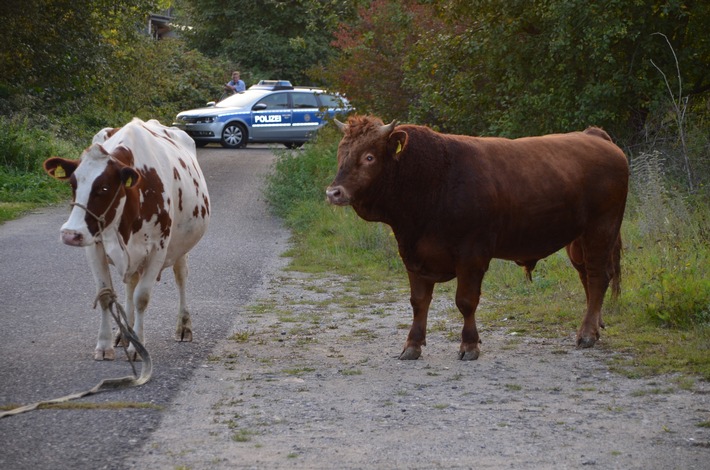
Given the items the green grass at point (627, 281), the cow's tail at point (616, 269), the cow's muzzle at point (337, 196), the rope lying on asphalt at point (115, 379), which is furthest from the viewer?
the cow's tail at point (616, 269)

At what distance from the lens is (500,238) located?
868cm

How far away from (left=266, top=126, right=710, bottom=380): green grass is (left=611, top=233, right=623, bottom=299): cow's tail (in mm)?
124

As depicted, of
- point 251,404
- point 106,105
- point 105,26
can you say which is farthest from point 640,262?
point 106,105

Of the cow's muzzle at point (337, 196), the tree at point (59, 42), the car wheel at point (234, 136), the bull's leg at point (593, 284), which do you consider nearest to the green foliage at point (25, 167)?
the tree at point (59, 42)

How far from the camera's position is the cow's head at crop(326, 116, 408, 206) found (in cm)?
827

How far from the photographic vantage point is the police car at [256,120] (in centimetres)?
3228

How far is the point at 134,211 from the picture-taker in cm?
827

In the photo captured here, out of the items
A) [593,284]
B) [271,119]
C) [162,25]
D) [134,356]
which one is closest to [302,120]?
[271,119]

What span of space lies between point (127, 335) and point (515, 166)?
10.6 feet

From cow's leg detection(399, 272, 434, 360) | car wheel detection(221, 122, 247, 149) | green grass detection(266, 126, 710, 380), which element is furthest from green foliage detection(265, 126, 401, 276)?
car wheel detection(221, 122, 247, 149)

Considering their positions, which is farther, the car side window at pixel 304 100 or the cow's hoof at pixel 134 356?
the car side window at pixel 304 100

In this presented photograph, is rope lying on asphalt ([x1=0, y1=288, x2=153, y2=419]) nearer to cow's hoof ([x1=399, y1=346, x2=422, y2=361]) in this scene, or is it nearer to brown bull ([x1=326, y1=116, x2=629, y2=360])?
brown bull ([x1=326, y1=116, x2=629, y2=360])

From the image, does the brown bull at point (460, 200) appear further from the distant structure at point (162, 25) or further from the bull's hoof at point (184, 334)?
the distant structure at point (162, 25)

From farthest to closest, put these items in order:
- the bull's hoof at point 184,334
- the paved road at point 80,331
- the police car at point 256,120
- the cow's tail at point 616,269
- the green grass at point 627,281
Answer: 1. the police car at point 256,120
2. the cow's tail at point 616,269
3. the bull's hoof at point 184,334
4. the green grass at point 627,281
5. the paved road at point 80,331
